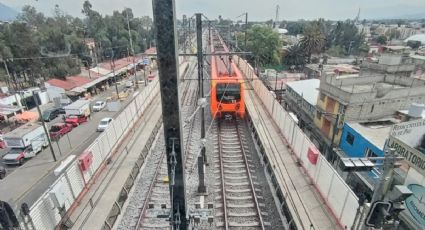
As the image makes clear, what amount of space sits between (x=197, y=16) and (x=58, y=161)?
14.5 metres

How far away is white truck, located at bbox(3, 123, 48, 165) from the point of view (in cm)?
1674

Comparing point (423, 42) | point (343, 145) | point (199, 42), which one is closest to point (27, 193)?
point (199, 42)

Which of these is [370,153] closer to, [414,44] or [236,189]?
[236,189]

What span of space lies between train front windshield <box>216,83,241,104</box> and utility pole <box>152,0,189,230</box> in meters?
11.5

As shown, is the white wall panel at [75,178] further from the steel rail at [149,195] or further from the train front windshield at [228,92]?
the train front windshield at [228,92]

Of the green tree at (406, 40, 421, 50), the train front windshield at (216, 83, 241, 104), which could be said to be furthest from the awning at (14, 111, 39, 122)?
the green tree at (406, 40, 421, 50)

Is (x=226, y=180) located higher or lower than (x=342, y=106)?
lower

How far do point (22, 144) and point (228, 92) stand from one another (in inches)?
567

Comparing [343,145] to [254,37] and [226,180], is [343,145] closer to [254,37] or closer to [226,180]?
[226,180]

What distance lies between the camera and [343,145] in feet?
55.3

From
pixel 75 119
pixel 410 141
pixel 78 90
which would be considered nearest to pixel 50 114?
pixel 75 119

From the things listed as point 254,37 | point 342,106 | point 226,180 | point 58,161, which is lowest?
point 58,161

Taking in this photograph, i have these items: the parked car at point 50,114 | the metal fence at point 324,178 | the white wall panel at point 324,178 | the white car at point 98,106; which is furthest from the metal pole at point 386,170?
the white car at point 98,106

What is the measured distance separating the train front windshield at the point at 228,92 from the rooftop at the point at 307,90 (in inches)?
348
